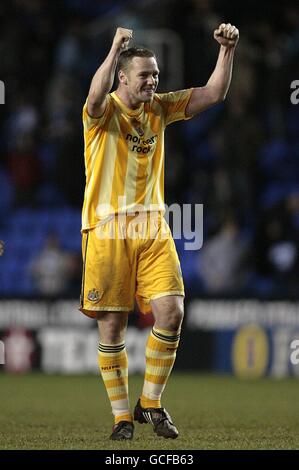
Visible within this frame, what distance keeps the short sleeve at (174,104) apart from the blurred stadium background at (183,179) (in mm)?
6311

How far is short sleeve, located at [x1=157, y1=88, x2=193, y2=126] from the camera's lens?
7.53m

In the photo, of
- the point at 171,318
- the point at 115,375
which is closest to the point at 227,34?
the point at 171,318

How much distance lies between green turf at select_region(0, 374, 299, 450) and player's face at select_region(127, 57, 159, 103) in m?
2.15

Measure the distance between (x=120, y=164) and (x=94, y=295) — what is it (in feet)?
2.78

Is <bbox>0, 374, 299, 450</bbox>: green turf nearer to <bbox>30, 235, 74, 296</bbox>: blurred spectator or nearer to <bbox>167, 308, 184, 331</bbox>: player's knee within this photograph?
<bbox>167, 308, 184, 331</bbox>: player's knee

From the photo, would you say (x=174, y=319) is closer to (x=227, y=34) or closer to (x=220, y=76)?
(x=220, y=76)

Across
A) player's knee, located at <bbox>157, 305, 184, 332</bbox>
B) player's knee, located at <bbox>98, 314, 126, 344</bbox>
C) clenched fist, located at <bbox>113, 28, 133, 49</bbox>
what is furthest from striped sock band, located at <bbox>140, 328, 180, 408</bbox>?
clenched fist, located at <bbox>113, 28, 133, 49</bbox>

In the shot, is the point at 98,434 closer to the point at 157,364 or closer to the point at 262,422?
the point at 157,364

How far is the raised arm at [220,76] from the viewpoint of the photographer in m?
7.31

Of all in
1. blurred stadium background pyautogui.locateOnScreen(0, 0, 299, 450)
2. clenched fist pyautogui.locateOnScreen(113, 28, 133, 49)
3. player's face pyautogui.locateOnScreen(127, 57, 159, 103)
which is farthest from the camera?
blurred stadium background pyautogui.locateOnScreen(0, 0, 299, 450)

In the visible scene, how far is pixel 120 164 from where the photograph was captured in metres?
7.27

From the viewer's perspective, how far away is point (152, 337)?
288 inches

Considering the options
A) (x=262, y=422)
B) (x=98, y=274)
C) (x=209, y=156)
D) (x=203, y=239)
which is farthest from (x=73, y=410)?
(x=209, y=156)

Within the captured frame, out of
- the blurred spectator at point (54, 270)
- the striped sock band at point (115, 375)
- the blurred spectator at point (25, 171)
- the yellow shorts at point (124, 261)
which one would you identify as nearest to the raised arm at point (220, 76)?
the yellow shorts at point (124, 261)
